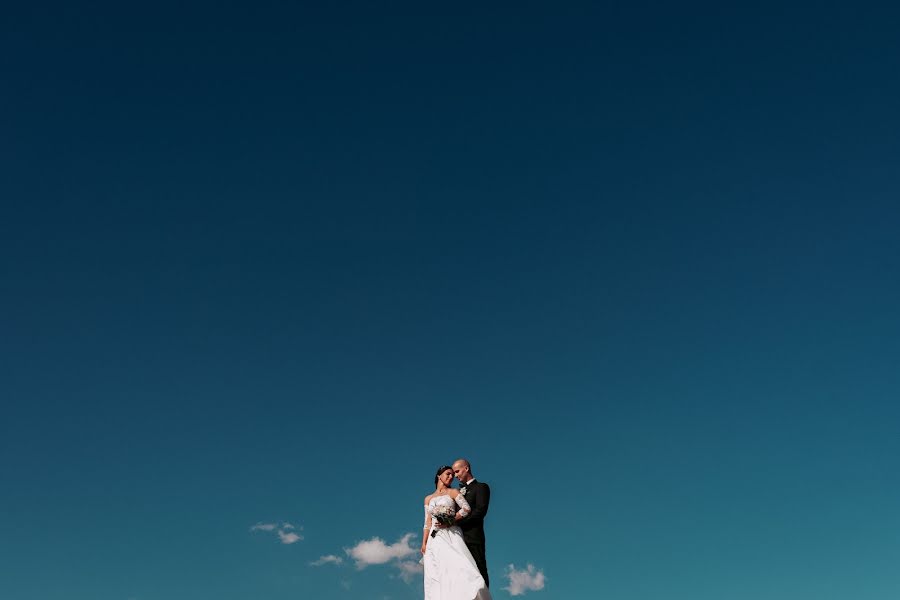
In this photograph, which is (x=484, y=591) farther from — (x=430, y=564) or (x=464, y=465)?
(x=464, y=465)

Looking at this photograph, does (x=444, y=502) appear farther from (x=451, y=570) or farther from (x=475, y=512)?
(x=451, y=570)

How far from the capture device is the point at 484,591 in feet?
80.1

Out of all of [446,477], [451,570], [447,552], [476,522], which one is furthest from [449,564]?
[446,477]

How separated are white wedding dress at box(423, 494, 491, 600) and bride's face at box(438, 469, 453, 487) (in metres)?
0.50

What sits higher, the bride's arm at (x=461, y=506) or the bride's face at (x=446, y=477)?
the bride's face at (x=446, y=477)

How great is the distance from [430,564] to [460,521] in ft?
4.65

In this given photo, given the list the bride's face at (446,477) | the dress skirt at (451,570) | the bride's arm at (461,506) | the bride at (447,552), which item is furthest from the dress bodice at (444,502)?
the dress skirt at (451,570)

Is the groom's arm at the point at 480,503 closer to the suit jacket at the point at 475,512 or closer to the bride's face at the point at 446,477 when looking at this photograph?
the suit jacket at the point at 475,512

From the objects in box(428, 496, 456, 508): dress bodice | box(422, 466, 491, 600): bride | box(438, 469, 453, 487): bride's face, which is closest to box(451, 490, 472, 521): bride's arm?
box(422, 466, 491, 600): bride

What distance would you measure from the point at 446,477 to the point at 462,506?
1.05 metres

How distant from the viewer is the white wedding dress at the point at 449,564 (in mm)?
24250

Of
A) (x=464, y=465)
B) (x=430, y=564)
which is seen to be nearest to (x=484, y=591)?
(x=430, y=564)

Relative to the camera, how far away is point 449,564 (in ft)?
80.9

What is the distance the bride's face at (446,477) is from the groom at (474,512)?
18 centimetres
